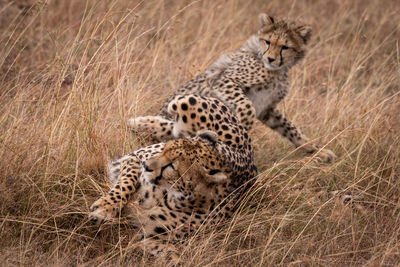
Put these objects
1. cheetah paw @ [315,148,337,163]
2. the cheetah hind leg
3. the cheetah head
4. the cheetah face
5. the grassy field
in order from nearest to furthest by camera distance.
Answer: the grassy field < the cheetah head < the cheetah hind leg < cheetah paw @ [315,148,337,163] < the cheetah face

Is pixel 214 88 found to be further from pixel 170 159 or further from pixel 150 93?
pixel 170 159

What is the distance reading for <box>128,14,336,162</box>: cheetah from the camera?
4.50 meters

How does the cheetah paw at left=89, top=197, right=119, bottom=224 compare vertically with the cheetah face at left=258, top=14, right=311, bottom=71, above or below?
below

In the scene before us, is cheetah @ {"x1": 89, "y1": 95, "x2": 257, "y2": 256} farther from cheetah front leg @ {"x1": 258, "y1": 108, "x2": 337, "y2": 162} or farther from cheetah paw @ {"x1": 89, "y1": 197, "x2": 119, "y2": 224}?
cheetah front leg @ {"x1": 258, "y1": 108, "x2": 337, "y2": 162}

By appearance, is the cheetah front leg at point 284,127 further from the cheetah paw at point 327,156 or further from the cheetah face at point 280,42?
the cheetah face at point 280,42

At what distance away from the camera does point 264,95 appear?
462cm

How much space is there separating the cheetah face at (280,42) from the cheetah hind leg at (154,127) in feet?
3.49

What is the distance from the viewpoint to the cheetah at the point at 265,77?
14.8ft

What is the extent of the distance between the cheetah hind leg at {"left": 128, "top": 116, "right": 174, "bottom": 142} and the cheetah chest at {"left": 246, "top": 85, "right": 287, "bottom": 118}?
0.85 m

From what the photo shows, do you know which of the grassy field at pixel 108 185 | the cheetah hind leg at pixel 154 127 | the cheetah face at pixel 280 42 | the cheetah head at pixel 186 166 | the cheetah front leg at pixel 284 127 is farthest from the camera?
the cheetah front leg at pixel 284 127

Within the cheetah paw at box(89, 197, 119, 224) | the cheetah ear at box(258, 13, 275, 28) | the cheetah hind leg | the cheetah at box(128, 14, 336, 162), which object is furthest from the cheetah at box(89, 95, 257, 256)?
the cheetah ear at box(258, 13, 275, 28)

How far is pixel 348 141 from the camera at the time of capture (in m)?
4.57

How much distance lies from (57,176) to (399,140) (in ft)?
8.30

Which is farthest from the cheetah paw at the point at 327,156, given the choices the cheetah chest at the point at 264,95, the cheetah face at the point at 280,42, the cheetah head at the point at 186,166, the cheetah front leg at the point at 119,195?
the cheetah front leg at the point at 119,195
